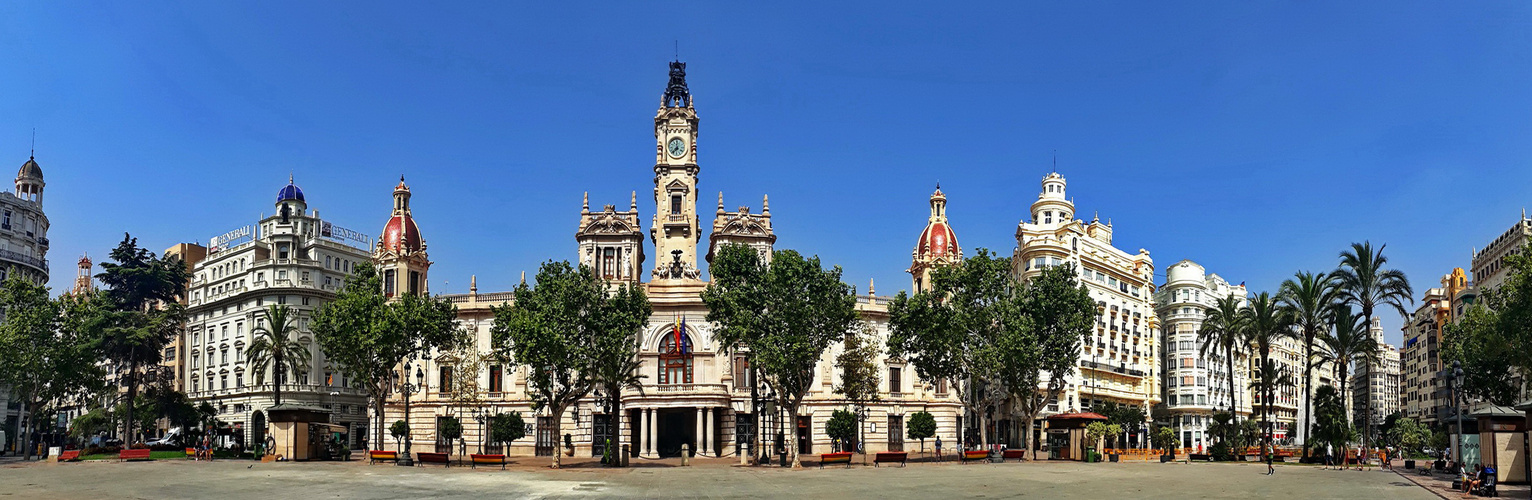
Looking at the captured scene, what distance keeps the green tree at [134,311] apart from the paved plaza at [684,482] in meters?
25.0

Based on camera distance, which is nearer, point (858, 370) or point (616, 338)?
point (616, 338)

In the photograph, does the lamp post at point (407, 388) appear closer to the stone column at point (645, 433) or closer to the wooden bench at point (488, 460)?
the wooden bench at point (488, 460)

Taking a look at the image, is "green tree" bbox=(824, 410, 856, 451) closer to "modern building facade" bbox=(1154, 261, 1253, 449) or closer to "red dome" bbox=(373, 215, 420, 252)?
"red dome" bbox=(373, 215, 420, 252)

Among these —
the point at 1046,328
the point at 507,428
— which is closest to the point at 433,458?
the point at 507,428

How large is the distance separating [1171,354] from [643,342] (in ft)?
245

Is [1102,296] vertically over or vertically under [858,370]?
over

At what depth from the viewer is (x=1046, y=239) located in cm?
10919

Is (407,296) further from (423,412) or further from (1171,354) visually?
(1171,354)

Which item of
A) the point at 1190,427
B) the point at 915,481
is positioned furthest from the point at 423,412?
the point at 1190,427

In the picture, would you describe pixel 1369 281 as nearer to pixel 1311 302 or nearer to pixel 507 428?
pixel 1311 302

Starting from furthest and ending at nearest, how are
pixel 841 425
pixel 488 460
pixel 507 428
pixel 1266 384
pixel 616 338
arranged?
pixel 841 425
pixel 507 428
pixel 1266 384
pixel 616 338
pixel 488 460

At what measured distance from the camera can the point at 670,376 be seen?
84.1 meters

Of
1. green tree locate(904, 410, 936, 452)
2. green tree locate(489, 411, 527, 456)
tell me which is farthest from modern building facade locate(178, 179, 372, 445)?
green tree locate(904, 410, 936, 452)

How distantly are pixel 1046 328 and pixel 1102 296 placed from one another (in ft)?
145
